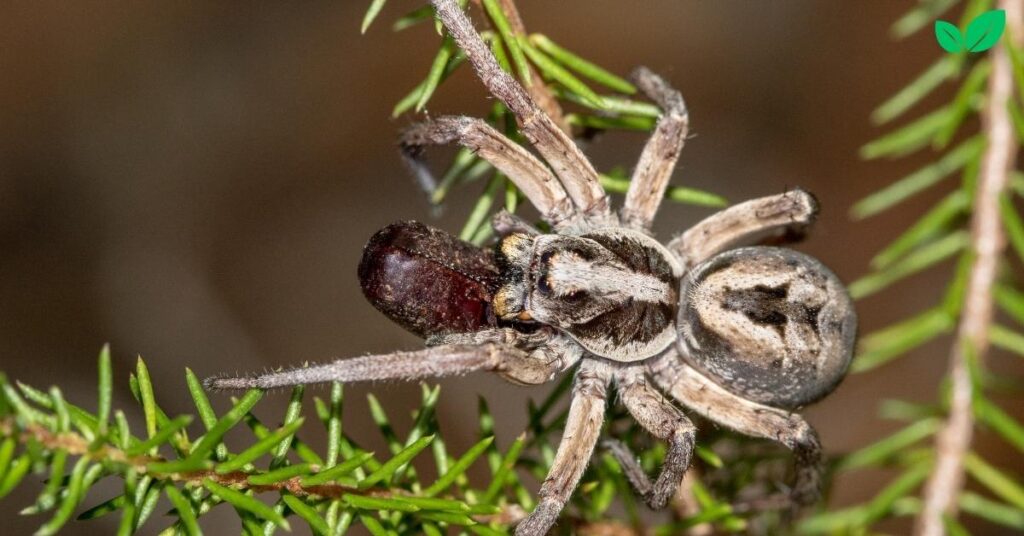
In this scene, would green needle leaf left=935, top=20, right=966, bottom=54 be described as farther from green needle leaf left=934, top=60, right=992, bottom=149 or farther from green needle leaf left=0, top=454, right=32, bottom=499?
green needle leaf left=0, top=454, right=32, bottom=499

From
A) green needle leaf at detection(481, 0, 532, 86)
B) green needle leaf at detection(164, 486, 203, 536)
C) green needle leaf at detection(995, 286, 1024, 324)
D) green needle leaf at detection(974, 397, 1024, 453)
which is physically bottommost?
green needle leaf at detection(164, 486, 203, 536)

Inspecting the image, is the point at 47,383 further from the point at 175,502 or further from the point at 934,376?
the point at 934,376

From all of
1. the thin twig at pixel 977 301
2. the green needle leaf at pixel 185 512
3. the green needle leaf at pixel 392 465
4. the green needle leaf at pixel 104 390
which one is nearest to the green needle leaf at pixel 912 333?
the thin twig at pixel 977 301

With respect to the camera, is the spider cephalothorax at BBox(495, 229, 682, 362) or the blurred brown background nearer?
the spider cephalothorax at BBox(495, 229, 682, 362)

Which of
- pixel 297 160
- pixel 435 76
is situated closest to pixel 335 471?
pixel 435 76

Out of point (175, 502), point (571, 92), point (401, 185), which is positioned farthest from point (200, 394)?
point (401, 185)

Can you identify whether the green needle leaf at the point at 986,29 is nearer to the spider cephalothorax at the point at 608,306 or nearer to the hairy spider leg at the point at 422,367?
the spider cephalothorax at the point at 608,306

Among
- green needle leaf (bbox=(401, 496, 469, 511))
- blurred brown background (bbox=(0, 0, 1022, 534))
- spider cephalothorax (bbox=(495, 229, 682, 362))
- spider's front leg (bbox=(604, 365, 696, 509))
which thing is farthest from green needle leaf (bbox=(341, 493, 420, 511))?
blurred brown background (bbox=(0, 0, 1022, 534))

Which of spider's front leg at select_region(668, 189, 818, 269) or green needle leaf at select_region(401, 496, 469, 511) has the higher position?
spider's front leg at select_region(668, 189, 818, 269)
